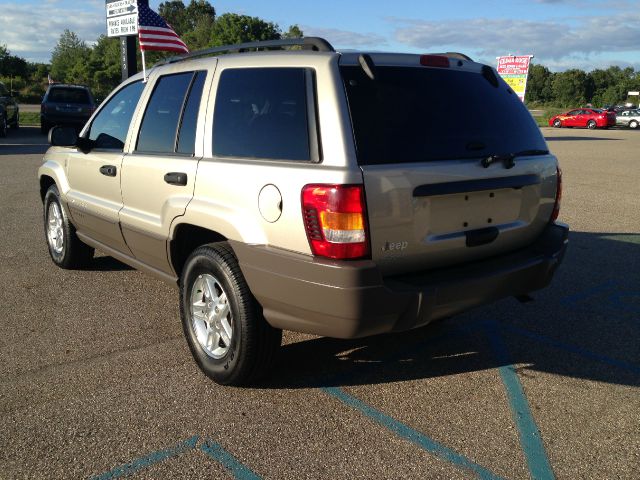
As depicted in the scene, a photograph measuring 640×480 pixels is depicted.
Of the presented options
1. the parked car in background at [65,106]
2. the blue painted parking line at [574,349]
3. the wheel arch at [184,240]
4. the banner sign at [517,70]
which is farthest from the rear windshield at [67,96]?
the blue painted parking line at [574,349]

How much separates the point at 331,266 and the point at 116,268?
12.1ft

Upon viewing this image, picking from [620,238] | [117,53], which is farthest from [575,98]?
[620,238]

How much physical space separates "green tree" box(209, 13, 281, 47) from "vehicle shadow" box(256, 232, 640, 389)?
73766mm

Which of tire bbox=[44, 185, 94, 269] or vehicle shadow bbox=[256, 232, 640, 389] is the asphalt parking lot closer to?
vehicle shadow bbox=[256, 232, 640, 389]

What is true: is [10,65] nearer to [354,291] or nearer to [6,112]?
[6,112]

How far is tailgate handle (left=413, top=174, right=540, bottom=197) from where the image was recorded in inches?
122

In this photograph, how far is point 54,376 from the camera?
12.0 feet

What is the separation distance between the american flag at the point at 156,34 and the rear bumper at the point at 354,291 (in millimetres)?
7248

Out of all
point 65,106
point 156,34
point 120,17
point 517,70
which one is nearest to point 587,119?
point 517,70

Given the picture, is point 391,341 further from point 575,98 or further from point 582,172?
point 575,98

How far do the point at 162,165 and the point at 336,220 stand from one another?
162cm

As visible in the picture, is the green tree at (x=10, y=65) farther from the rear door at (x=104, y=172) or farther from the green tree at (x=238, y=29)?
the rear door at (x=104, y=172)

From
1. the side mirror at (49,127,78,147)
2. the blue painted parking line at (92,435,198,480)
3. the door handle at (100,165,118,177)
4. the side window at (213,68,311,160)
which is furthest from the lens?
the side mirror at (49,127,78,147)

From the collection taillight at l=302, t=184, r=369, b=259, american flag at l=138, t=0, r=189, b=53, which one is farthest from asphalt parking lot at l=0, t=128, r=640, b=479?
american flag at l=138, t=0, r=189, b=53
